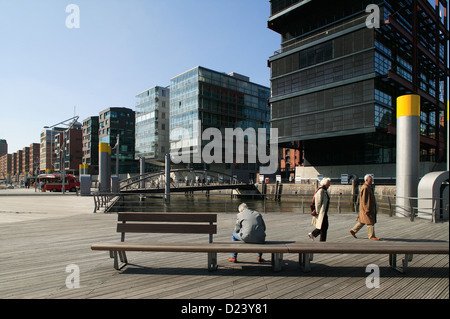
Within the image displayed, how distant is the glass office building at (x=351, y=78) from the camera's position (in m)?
37.0

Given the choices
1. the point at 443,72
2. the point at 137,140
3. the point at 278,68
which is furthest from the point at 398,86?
the point at 137,140

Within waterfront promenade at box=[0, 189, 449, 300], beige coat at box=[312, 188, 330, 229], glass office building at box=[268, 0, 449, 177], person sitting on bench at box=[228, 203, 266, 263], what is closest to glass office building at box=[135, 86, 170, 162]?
glass office building at box=[268, 0, 449, 177]

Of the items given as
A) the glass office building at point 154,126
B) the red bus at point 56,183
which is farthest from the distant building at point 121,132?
the red bus at point 56,183

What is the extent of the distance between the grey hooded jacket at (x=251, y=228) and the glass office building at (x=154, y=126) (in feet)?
234

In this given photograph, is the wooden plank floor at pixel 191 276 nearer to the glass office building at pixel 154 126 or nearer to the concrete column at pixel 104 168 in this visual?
the concrete column at pixel 104 168

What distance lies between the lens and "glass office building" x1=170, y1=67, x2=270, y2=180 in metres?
64.1

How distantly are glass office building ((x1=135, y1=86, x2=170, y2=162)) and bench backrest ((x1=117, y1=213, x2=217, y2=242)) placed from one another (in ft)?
232

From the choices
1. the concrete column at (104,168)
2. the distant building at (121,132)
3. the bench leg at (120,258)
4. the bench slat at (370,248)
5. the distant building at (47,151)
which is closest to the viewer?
the bench slat at (370,248)

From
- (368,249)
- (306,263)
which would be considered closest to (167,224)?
(306,263)

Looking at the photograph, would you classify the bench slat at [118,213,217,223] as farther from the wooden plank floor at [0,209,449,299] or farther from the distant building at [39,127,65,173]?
the distant building at [39,127,65,173]

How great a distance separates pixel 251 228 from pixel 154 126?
7519 cm

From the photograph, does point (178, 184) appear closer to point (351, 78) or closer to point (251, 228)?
point (351, 78)
